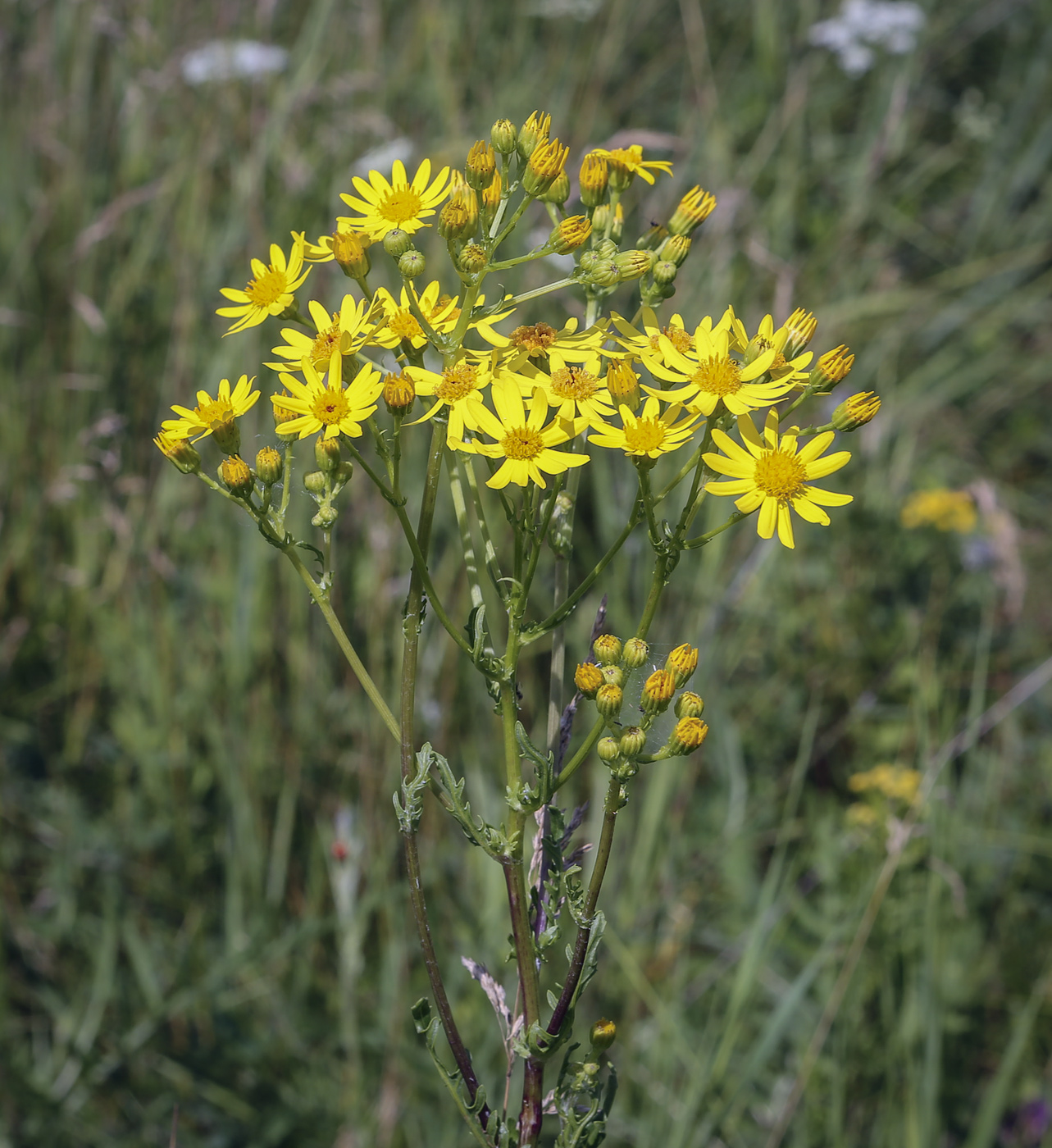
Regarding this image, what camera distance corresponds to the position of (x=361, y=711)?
11.1 ft

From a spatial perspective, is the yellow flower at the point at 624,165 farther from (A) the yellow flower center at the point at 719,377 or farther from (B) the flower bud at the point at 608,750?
(B) the flower bud at the point at 608,750

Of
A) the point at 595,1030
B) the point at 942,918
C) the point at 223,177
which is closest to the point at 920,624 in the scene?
the point at 942,918

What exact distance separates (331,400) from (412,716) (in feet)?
1.65

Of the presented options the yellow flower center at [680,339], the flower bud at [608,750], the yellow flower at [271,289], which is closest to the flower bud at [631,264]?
the yellow flower center at [680,339]

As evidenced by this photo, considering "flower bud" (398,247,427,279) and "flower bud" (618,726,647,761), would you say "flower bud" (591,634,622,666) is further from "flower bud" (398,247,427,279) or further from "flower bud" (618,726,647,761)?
"flower bud" (398,247,427,279)

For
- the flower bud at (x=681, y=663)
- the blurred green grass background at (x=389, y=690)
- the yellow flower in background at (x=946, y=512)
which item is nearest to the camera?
the flower bud at (x=681, y=663)

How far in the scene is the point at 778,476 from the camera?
1.56 m

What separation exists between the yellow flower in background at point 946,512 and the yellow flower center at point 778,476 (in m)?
3.22

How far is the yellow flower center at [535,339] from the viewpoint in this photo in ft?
5.21

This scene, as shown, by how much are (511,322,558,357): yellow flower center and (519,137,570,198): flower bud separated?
0.82 feet

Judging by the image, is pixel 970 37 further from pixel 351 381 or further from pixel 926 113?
pixel 351 381

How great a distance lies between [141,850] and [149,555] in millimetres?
1014

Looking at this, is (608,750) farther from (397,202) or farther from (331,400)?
(397,202)

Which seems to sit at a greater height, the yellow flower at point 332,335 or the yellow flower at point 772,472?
the yellow flower at point 332,335
